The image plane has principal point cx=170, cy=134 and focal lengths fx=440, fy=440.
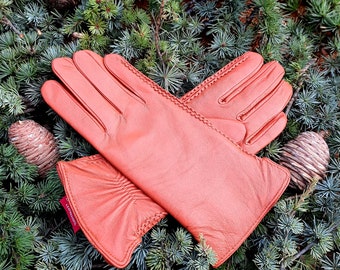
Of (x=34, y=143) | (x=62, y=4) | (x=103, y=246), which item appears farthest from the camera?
(x=62, y=4)

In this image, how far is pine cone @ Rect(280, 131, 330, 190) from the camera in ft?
3.64

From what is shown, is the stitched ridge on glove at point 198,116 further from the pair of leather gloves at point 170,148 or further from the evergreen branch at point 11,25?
the evergreen branch at point 11,25

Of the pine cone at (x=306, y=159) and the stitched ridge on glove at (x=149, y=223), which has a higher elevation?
the stitched ridge on glove at (x=149, y=223)

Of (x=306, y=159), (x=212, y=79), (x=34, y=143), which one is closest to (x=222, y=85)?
(x=212, y=79)

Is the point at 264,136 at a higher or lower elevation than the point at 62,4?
lower

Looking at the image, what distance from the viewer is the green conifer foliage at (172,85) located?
101cm

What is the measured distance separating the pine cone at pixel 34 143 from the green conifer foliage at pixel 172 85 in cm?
3

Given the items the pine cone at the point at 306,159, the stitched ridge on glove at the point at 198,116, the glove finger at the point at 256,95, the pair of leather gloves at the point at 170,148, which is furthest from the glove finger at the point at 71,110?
the pine cone at the point at 306,159

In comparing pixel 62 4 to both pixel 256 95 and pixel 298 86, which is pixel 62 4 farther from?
pixel 298 86

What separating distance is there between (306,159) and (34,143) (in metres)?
0.68

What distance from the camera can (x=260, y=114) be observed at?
1.18 m

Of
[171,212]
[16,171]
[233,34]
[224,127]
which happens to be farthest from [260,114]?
[16,171]

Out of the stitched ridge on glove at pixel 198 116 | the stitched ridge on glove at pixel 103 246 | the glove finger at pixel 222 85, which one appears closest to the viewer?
the stitched ridge on glove at pixel 103 246

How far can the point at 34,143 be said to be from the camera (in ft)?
3.60
